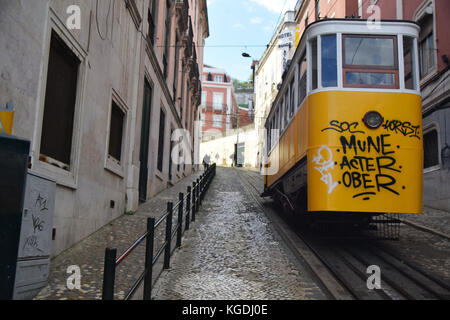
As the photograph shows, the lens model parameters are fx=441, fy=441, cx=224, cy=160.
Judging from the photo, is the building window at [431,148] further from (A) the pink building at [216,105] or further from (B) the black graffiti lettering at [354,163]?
(A) the pink building at [216,105]

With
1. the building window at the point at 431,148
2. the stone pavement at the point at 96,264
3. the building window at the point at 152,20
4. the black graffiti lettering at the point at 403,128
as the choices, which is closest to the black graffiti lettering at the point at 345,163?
the black graffiti lettering at the point at 403,128

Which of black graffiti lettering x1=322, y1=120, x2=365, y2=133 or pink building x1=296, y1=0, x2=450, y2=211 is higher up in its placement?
pink building x1=296, y1=0, x2=450, y2=211

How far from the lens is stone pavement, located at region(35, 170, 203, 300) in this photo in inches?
194

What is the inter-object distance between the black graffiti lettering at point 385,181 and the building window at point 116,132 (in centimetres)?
568

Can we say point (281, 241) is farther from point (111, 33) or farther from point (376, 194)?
point (111, 33)

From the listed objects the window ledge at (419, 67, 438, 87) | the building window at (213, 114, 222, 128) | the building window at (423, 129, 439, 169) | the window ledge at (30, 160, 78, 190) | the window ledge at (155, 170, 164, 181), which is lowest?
the window ledge at (30, 160, 78, 190)

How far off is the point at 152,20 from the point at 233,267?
976 cm

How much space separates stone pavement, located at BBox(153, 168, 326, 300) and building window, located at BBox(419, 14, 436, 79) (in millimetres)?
7625

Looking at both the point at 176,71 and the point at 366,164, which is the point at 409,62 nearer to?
the point at 366,164

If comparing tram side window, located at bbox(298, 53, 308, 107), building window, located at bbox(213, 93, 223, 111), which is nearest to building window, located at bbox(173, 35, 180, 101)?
tram side window, located at bbox(298, 53, 308, 107)

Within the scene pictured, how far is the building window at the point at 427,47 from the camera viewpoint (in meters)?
13.8

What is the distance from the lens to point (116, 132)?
10258mm

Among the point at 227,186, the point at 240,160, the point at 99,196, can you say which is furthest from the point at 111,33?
the point at 240,160

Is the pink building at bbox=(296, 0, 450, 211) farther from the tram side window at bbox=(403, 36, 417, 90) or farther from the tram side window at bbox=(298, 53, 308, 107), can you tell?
the tram side window at bbox=(298, 53, 308, 107)
